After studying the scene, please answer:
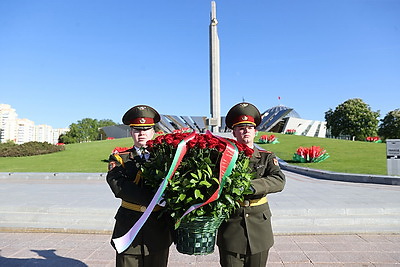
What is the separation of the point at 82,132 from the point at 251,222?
75.5 m

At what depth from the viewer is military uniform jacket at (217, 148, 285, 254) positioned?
6.68ft

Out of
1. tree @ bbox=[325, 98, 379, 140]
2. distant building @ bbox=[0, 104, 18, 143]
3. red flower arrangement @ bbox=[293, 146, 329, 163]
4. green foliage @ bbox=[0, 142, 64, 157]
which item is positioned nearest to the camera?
red flower arrangement @ bbox=[293, 146, 329, 163]

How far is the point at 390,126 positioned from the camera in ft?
127

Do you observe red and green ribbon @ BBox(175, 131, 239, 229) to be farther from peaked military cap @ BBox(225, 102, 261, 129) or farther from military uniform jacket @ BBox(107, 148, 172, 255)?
peaked military cap @ BBox(225, 102, 261, 129)

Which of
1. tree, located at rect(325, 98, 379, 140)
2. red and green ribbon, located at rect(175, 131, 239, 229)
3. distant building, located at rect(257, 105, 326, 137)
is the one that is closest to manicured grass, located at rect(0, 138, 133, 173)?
red and green ribbon, located at rect(175, 131, 239, 229)

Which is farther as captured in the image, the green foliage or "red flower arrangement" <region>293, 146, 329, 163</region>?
the green foliage

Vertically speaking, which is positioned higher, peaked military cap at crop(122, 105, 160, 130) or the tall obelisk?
the tall obelisk

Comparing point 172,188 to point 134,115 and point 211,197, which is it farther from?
point 134,115

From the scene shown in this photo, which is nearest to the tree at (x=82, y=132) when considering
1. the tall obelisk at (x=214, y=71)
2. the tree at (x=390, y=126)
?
the tall obelisk at (x=214, y=71)

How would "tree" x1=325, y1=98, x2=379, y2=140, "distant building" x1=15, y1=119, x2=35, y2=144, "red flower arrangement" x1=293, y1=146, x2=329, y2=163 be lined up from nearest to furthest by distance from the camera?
"red flower arrangement" x1=293, y1=146, x2=329, y2=163
"tree" x1=325, y1=98, x2=379, y2=140
"distant building" x1=15, y1=119, x2=35, y2=144

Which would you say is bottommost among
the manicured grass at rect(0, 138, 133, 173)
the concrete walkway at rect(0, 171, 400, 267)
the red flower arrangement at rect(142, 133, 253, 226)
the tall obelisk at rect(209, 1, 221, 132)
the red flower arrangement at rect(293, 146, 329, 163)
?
the manicured grass at rect(0, 138, 133, 173)

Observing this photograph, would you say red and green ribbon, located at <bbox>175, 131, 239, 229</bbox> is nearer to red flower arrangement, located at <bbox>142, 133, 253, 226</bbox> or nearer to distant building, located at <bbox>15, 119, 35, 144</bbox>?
red flower arrangement, located at <bbox>142, 133, 253, 226</bbox>

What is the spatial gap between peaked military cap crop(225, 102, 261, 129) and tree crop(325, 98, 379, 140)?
1589 inches

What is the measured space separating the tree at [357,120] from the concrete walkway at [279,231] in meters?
34.8
